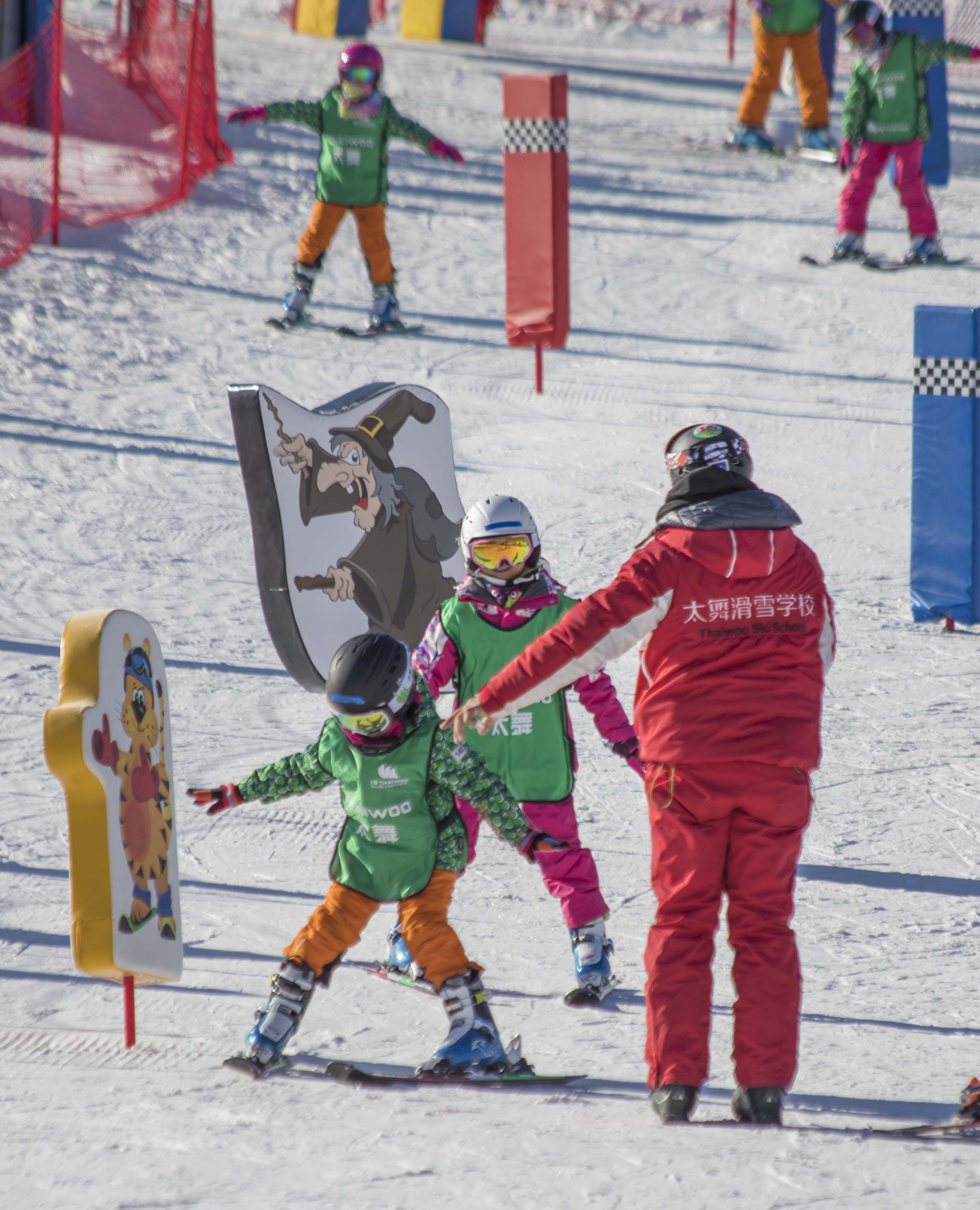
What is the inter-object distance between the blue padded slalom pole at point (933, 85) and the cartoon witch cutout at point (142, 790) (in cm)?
917

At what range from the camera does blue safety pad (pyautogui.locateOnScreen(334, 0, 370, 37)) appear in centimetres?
2041

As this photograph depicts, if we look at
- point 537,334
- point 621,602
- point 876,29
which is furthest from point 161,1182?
point 876,29

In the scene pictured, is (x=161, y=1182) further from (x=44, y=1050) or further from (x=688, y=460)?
(x=688, y=460)

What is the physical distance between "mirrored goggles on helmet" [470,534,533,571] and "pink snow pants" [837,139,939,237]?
784cm

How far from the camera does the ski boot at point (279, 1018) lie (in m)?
4.00

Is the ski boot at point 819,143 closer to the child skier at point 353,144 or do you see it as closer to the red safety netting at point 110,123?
the red safety netting at point 110,123

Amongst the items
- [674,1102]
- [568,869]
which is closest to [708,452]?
[568,869]

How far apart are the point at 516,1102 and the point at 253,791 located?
1105mm

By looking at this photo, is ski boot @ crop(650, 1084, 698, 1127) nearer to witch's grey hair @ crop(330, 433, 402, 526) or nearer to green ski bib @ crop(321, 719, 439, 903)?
green ski bib @ crop(321, 719, 439, 903)

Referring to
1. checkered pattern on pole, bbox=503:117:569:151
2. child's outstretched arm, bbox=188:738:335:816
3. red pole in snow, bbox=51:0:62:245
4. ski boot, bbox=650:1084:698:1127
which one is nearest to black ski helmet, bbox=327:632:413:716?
child's outstretched arm, bbox=188:738:335:816

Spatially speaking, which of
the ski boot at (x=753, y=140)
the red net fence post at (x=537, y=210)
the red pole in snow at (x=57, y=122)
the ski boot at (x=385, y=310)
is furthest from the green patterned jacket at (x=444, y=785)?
the ski boot at (x=753, y=140)

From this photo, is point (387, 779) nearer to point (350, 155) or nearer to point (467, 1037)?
point (467, 1037)

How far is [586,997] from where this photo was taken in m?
4.53

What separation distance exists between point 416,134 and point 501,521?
6225 mm
